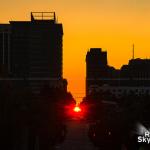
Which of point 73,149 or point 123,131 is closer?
point 123,131

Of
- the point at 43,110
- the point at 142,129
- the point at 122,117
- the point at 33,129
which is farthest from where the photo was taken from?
the point at 43,110

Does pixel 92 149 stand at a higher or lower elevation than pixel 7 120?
lower

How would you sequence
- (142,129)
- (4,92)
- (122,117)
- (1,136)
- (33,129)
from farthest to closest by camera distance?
1. (122,117)
2. (33,129)
3. (142,129)
4. (4,92)
5. (1,136)

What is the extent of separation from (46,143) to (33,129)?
15.1 ft

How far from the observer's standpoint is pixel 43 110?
49.8 metres

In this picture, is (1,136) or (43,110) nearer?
(1,136)

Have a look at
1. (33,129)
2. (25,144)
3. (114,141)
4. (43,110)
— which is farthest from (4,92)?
(43,110)

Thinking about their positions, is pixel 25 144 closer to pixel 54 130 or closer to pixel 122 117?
pixel 122 117

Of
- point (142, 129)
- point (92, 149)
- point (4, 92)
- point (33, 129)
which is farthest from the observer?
point (92, 149)

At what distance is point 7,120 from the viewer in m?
28.4

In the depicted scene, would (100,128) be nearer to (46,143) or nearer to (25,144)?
(46,143)

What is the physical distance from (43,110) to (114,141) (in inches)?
281

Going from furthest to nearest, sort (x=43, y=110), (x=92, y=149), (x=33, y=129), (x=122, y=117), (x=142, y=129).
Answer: (x=92, y=149) < (x=43, y=110) < (x=122, y=117) < (x=33, y=129) < (x=142, y=129)

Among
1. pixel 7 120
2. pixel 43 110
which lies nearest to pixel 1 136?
pixel 7 120
